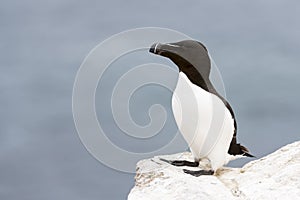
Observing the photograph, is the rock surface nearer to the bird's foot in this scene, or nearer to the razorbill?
the bird's foot

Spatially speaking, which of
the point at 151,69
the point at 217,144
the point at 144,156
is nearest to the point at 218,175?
the point at 217,144

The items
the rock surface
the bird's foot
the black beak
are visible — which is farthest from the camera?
the black beak

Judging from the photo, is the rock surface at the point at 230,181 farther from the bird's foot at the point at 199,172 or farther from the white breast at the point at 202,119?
the white breast at the point at 202,119

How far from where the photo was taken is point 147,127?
6539mm

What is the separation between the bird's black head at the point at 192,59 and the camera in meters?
6.71

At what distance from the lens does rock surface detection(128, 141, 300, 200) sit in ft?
18.1

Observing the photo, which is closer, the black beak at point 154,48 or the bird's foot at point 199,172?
the bird's foot at point 199,172

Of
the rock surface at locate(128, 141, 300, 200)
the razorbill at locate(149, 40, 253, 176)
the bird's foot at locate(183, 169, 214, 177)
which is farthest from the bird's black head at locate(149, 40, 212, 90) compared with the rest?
the rock surface at locate(128, 141, 300, 200)

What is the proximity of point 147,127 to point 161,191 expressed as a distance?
97 centimetres

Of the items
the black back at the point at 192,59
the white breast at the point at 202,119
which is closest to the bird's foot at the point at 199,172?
the white breast at the point at 202,119

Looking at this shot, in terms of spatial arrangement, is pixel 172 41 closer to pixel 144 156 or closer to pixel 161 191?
pixel 144 156

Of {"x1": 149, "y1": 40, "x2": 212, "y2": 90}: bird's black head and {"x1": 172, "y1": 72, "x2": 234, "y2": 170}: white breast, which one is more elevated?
{"x1": 149, "y1": 40, "x2": 212, "y2": 90}: bird's black head

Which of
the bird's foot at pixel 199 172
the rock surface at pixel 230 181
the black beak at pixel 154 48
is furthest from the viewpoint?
the black beak at pixel 154 48

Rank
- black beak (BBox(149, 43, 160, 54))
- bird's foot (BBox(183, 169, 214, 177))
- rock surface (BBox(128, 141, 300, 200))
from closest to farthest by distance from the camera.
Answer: rock surface (BBox(128, 141, 300, 200))
bird's foot (BBox(183, 169, 214, 177))
black beak (BBox(149, 43, 160, 54))
